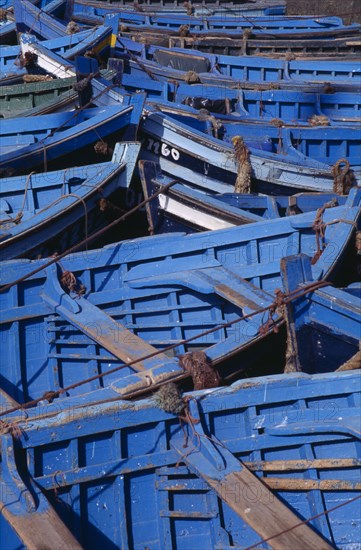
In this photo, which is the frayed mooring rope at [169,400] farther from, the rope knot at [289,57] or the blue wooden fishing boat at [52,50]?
the rope knot at [289,57]

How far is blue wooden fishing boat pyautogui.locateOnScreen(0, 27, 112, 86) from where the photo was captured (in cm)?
1143

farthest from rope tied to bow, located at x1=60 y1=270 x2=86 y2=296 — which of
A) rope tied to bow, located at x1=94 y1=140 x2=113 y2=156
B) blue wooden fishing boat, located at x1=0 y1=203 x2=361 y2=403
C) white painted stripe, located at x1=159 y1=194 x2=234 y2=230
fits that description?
rope tied to bow, located at x1=94 y1=140 x2=113 y2=156

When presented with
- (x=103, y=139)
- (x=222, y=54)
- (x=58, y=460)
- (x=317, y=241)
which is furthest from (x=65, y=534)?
(x=222, y=54)

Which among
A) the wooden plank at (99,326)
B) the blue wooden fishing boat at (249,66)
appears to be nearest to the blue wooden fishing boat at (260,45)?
the blue wooden fishing boat at (249,66)

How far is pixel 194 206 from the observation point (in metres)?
8.45

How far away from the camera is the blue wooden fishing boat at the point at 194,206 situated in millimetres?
8391

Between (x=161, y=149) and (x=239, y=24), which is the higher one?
(x=239, y=24)

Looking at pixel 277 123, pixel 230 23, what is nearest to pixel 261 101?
pixel 277 123

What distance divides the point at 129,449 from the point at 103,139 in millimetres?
4978

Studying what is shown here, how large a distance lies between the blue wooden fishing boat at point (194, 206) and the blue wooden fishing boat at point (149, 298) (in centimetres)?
85

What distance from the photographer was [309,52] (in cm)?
1662

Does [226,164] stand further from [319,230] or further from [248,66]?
[248,66]

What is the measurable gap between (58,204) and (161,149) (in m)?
2.44

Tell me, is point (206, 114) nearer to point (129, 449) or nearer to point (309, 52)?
point (309, 52)
